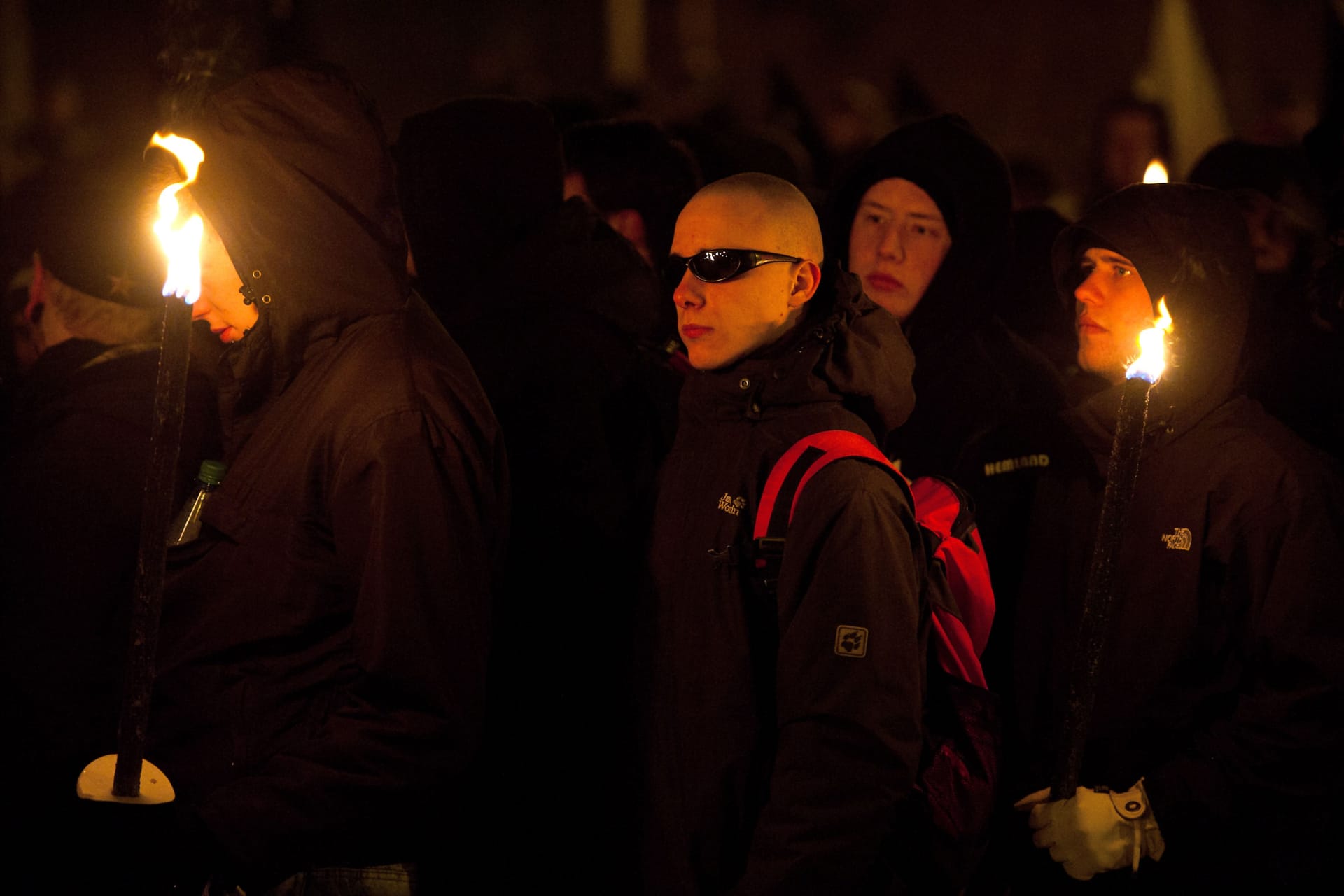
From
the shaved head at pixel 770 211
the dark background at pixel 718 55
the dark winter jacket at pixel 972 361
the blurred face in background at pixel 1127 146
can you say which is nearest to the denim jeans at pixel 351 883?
the shaved head at pixel 770 211

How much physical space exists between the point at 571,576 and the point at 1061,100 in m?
13.6

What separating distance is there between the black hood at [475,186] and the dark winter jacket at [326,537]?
4.65 feet

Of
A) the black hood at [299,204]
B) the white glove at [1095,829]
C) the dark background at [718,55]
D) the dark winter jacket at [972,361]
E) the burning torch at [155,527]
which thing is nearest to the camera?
the burning torch at [155,527]

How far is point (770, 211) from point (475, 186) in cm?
159

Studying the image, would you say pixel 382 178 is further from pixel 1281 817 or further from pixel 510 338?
pixel 1281 817

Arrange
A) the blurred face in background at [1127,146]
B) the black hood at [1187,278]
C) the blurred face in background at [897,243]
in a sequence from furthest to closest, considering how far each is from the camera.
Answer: the blurred face in background at [1127,146] → the blurred face in background at [897,243] → the black hood at [1187,278]

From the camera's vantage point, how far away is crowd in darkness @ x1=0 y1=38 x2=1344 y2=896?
264 centimetres

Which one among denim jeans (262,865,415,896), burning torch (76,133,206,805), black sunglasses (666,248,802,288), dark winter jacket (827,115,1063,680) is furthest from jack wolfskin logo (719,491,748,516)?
dark winter jacket (827,115,1063,680)

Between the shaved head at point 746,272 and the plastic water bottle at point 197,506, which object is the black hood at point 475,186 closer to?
the shaved head at point 746,272

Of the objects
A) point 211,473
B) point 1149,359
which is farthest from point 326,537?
point 1149,359

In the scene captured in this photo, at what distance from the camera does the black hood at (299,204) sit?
288cm

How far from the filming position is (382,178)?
9.71 ft

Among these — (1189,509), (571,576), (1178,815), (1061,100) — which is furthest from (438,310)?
(1061,100)

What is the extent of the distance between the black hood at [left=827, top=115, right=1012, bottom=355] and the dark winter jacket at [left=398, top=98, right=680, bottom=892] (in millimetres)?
1107
